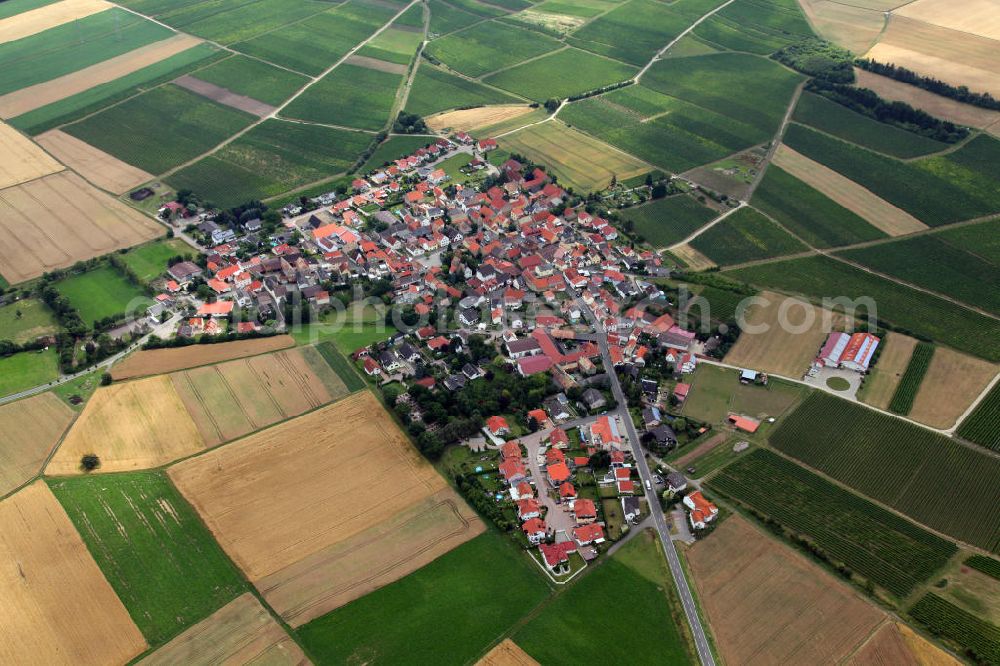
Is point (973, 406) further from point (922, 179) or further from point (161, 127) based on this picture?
point (161, 127)

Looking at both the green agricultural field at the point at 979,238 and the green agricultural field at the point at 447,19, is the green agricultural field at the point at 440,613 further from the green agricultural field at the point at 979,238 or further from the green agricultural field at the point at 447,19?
the green agricultural field at the point at 447,19

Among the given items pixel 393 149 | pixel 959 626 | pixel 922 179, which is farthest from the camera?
pixel 393 149

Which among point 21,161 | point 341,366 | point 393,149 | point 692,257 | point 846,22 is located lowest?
point 21,161

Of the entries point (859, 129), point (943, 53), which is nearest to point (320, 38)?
point (859, 129)

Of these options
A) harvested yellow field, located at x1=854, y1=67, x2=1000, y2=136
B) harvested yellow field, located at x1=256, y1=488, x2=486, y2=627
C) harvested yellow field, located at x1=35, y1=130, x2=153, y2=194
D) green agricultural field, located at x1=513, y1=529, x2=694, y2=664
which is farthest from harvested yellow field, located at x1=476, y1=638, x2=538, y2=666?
harvested yellow field, located at x1=854, y1=67, x2=1000, y2=136

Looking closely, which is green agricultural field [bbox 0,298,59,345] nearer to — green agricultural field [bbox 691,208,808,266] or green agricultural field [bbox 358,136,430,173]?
green agricultural field [bbox 358,136,430,173]

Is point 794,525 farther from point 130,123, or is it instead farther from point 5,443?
point 130,123

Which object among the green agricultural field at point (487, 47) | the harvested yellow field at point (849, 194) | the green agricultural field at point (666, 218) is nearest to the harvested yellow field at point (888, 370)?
the harvested yellow field at point (849, 194)
